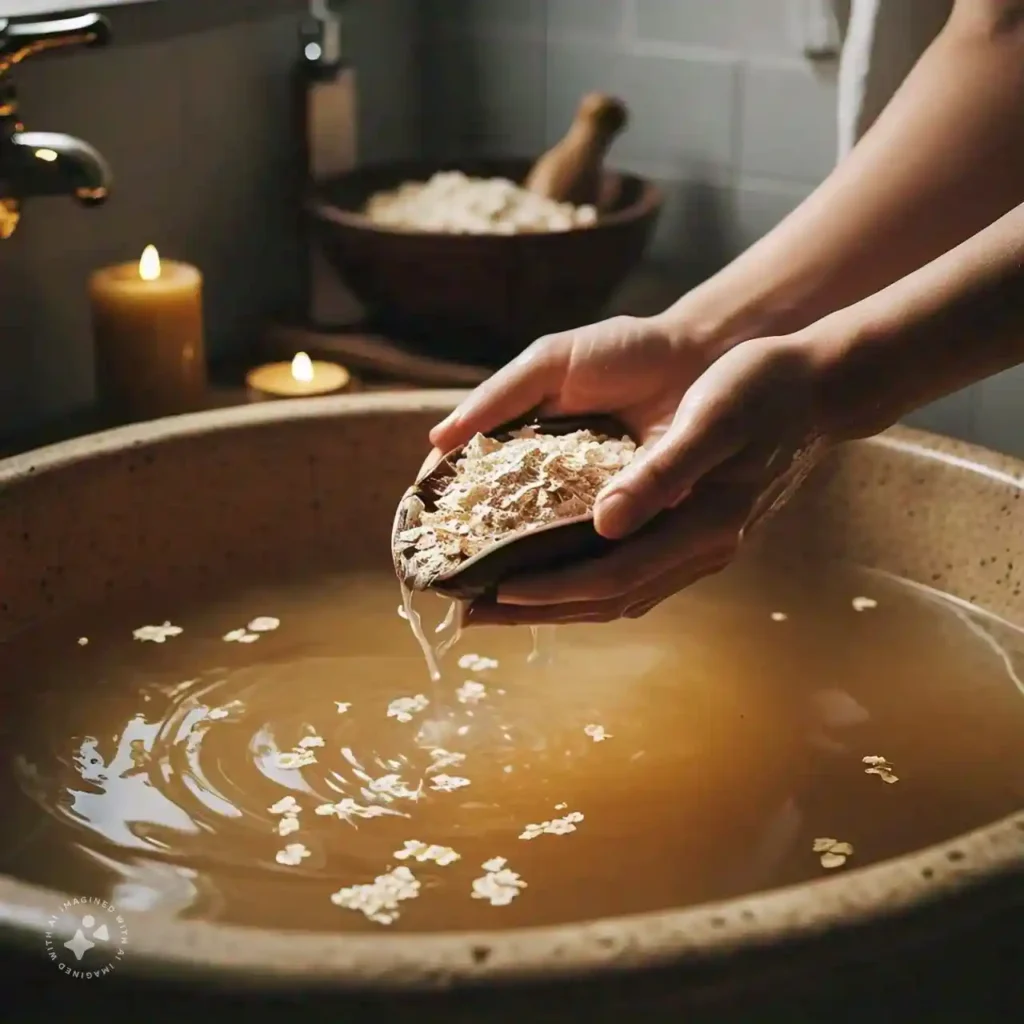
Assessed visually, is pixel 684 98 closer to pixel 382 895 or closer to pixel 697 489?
pixel 697 489

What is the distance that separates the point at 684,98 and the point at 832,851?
93cm

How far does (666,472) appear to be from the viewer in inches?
28.7

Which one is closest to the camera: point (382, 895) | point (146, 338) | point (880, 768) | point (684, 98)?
point (382, 895)

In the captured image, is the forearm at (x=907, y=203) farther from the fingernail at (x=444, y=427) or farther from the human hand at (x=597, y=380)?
the fingernail at (x=444, y=427)

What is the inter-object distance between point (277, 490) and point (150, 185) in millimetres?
391

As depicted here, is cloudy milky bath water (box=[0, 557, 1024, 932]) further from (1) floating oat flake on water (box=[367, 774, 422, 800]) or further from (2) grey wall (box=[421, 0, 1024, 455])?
(2) grey wall (box=[421, 0, 1024, 455])

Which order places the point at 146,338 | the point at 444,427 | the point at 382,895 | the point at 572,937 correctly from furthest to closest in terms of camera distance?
the point at 146,338, the point at 444,427, the point at 382,895, the point at 572,937

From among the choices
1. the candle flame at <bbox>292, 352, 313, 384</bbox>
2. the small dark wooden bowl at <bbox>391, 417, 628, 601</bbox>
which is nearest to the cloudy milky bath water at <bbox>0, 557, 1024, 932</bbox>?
the small dark wooden bowl at <bbox>391, 417, 628, 601</bbox>

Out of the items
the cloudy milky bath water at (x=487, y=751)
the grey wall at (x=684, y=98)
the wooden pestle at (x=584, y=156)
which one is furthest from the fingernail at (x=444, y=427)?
the grey wall at (x=684, y=98)

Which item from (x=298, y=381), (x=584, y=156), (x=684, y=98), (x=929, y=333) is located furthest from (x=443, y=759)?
(x=684, y=98)

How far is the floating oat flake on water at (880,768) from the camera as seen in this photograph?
0.79 m

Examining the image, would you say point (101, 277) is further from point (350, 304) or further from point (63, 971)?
point (63, 971)

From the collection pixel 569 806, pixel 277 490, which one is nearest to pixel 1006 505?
→ pixel 569 806

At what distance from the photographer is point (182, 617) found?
3.12ft
